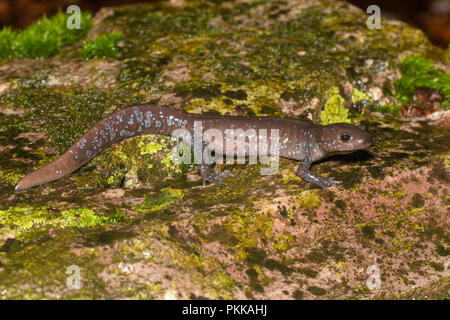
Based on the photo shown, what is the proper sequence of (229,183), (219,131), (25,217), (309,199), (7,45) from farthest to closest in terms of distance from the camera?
1. (7,45)
2. (219,131)
3. (229,183)
4. (309,199)
5. (25,217)

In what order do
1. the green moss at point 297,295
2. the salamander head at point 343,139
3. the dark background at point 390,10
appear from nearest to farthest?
the green moss at point 297,295
the salamander head at point 343,139
the dark background at point 390,10

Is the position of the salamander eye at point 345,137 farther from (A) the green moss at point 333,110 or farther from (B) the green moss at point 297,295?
(B) the green moss at point 297,295

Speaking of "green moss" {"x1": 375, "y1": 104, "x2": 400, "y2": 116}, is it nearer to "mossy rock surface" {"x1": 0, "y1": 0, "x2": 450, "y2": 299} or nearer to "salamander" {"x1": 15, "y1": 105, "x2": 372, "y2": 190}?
"mossy rock surface" {"x1": 0, "y1": 0, "x2": 450, "y2": 299}

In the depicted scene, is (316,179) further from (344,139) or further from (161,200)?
(161,200)

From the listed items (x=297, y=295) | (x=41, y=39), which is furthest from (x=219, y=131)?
(x=41, y=39)

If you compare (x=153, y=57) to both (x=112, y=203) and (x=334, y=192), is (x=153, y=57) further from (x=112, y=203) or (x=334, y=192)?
(x=334, y=192)

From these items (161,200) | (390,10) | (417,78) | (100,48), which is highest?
(390,10)

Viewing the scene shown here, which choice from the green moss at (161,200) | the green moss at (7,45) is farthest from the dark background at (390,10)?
the green moss at (161,200)
